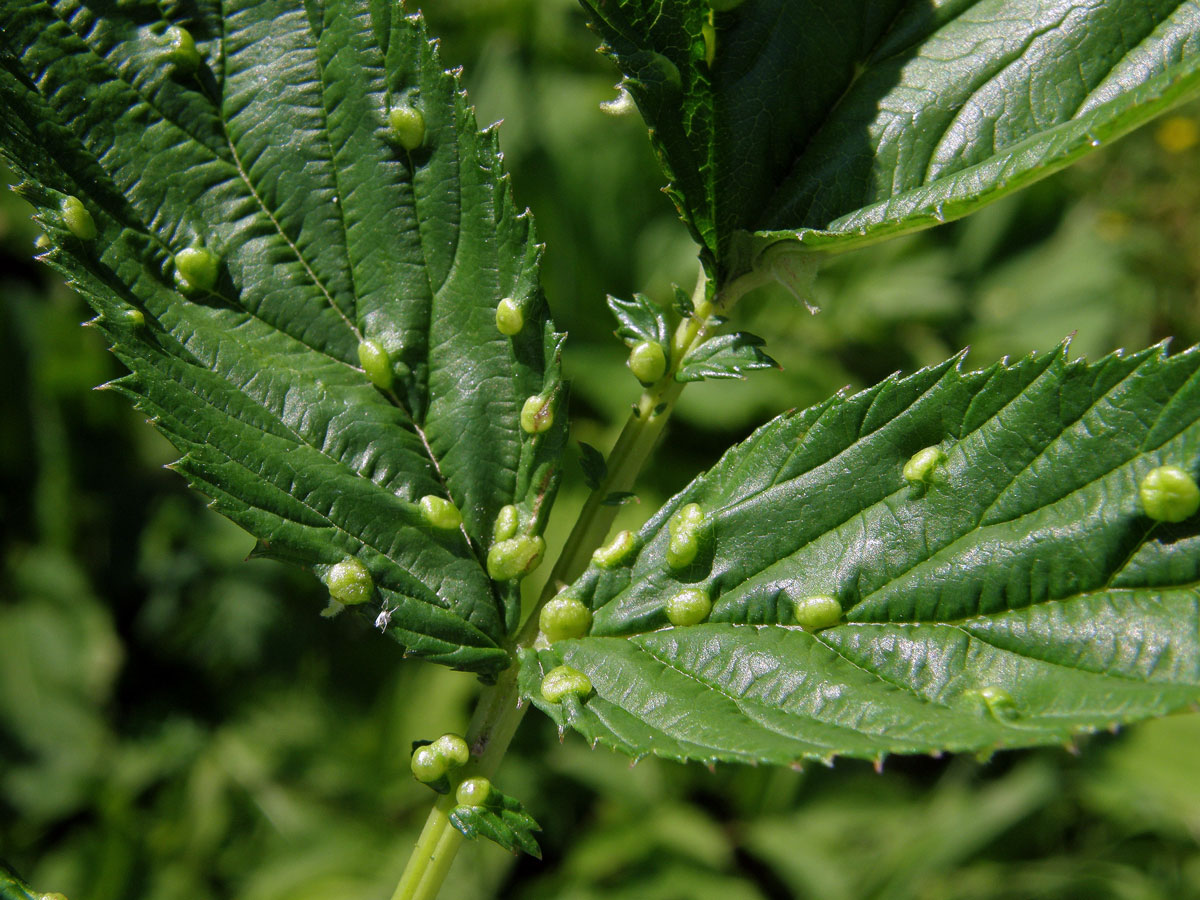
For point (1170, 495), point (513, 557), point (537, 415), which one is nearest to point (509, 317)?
point (537, 415)

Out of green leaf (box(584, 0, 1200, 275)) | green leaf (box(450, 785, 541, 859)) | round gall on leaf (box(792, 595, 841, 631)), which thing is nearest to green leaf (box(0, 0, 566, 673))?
green leaf (box(450, 785, 541, 859))

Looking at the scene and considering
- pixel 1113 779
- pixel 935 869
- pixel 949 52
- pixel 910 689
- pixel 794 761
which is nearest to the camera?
pixel 794 761

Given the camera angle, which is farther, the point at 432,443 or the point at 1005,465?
the point at 432,443

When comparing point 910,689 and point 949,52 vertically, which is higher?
point 949,52

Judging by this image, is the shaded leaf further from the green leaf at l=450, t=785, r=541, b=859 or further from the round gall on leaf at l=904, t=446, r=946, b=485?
the round gall on leaf at l=904, t=446, r=946, b=485

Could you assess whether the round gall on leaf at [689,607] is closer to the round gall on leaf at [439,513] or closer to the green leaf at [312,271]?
the green leaf at [312,271]

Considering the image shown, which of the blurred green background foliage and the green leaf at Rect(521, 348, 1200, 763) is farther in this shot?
the blurred green background foliage

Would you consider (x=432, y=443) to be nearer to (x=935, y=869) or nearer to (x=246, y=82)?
(x=246, y=82)

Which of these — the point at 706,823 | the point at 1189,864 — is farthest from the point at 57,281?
the point at 1189,864
